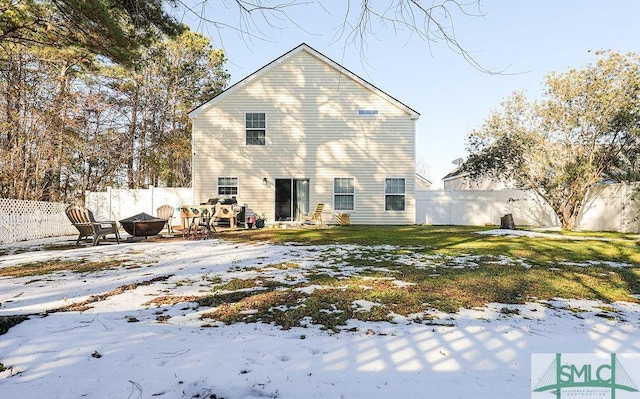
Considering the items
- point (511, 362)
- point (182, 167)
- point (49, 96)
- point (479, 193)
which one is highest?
point (49, 96)

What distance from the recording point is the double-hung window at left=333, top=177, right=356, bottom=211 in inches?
602

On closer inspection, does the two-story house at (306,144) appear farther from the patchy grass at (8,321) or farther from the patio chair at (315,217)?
the patchy grass at (8,321)

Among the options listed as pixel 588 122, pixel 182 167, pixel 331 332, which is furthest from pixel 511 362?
pixel 182 167

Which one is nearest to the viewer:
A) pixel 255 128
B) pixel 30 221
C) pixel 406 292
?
pixel 406 292

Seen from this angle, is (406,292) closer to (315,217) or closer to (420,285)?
(420,285)

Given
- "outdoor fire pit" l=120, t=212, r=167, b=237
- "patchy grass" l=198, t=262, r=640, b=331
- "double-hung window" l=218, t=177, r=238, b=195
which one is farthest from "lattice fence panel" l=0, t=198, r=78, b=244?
"patchy grass" l=198, t=262, r=640, b=331

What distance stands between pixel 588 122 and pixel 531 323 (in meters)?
12.9

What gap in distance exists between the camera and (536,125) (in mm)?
13820

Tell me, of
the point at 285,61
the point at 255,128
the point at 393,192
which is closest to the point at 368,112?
the point at 393,192

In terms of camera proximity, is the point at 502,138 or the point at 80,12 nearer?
the point at 80,12

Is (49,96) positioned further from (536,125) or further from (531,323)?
(536,125)

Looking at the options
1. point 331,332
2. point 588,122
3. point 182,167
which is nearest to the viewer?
point 331,332

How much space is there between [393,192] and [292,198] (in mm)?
4397

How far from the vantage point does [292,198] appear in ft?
50.0
